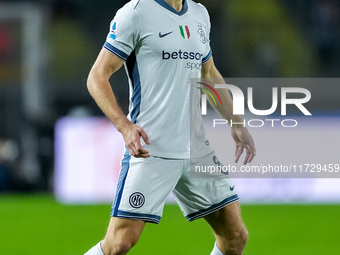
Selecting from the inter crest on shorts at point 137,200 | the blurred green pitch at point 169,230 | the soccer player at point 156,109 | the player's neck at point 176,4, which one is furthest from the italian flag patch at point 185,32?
the blurred green pitch at point 169,230

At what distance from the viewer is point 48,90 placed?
948cm

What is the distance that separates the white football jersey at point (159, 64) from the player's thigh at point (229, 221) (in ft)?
1.19

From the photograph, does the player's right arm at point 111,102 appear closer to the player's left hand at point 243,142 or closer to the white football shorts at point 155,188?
the white football shorts at point 155,188

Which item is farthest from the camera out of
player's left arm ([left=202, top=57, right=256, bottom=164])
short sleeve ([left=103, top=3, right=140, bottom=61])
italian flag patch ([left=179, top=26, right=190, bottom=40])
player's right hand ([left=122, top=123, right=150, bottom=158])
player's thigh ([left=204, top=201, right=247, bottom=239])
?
player's left arm ([left=202, top=57, right=256, bottom=164])

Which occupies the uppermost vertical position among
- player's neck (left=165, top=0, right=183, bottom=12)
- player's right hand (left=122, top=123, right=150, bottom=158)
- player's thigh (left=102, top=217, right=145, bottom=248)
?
player's neck (left=165, top=0, right=183, bottom=12)

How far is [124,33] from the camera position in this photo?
9.18ft

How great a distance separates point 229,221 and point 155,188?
0.47 meters

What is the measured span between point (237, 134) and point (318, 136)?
4.66m

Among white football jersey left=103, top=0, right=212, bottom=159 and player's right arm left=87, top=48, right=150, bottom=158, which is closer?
player's right arm left=87, top=48, right=150, bottom=158

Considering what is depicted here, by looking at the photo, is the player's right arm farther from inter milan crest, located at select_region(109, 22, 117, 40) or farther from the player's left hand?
the player's left hand

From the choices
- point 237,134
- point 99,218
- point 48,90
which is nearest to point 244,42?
point 48,90

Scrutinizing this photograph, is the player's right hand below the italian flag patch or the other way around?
below

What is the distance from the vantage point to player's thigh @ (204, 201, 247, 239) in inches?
122

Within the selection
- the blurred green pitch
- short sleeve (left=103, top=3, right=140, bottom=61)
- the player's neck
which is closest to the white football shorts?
short sleeve (left=103, top=3, right=140, bottom=61)
